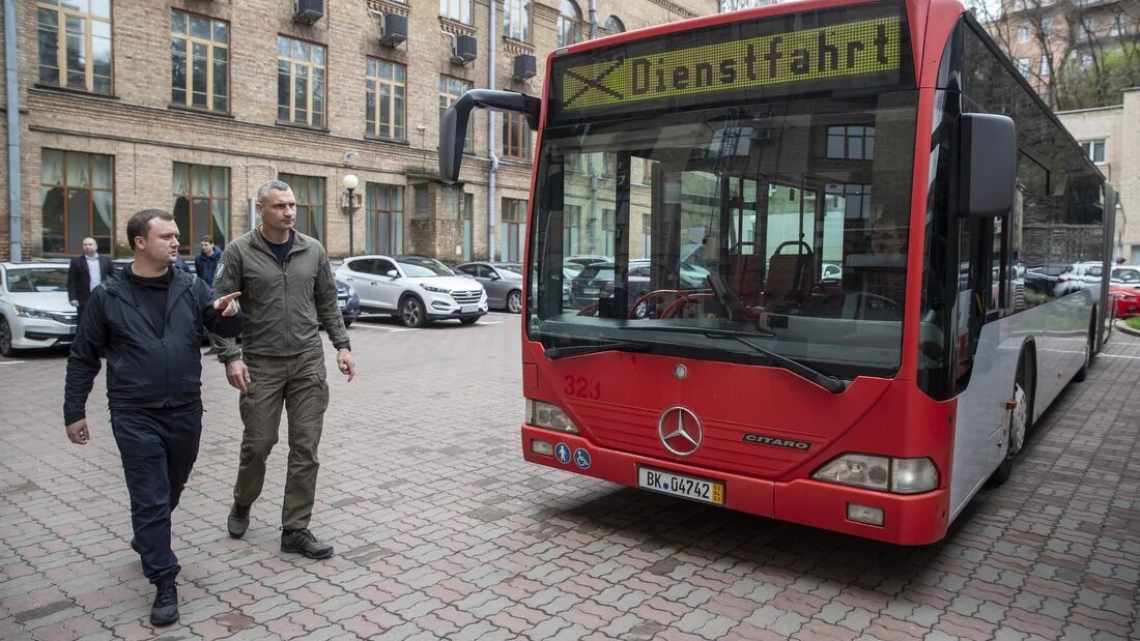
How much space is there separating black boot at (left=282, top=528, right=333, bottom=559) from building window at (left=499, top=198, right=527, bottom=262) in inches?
1105

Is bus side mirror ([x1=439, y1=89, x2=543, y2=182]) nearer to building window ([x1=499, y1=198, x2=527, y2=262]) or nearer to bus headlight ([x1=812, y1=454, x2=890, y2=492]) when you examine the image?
bus headlight ([x1=812, y1=454, x2=890, y2=492])

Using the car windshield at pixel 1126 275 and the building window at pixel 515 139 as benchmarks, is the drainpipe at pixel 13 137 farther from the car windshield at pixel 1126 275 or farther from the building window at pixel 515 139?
the car windshield at pixel 1126 275

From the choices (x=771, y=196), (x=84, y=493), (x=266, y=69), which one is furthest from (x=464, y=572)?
(x=266, y=69)

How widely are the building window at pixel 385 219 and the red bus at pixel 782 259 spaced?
24356 millimetres

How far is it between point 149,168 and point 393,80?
887 cm

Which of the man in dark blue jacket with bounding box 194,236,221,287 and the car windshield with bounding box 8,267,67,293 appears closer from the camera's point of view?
the car windshield with bounding box 8,267,67,293

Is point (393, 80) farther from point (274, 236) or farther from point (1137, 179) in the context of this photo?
point (1137, 179)

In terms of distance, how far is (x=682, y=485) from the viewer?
178 inches

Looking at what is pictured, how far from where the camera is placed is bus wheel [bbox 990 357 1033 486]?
19.5 ft

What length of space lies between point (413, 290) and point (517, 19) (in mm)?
17024

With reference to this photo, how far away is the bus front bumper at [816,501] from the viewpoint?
3.90 m

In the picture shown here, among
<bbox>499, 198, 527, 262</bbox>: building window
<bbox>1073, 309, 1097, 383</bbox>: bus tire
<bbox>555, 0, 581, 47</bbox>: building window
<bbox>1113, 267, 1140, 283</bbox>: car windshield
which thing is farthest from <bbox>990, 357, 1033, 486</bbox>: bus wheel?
<bbox>555, 0, 581, 47</bbox>: building window

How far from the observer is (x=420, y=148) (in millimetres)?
29766

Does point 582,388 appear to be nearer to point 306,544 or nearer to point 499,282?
point 306,544
